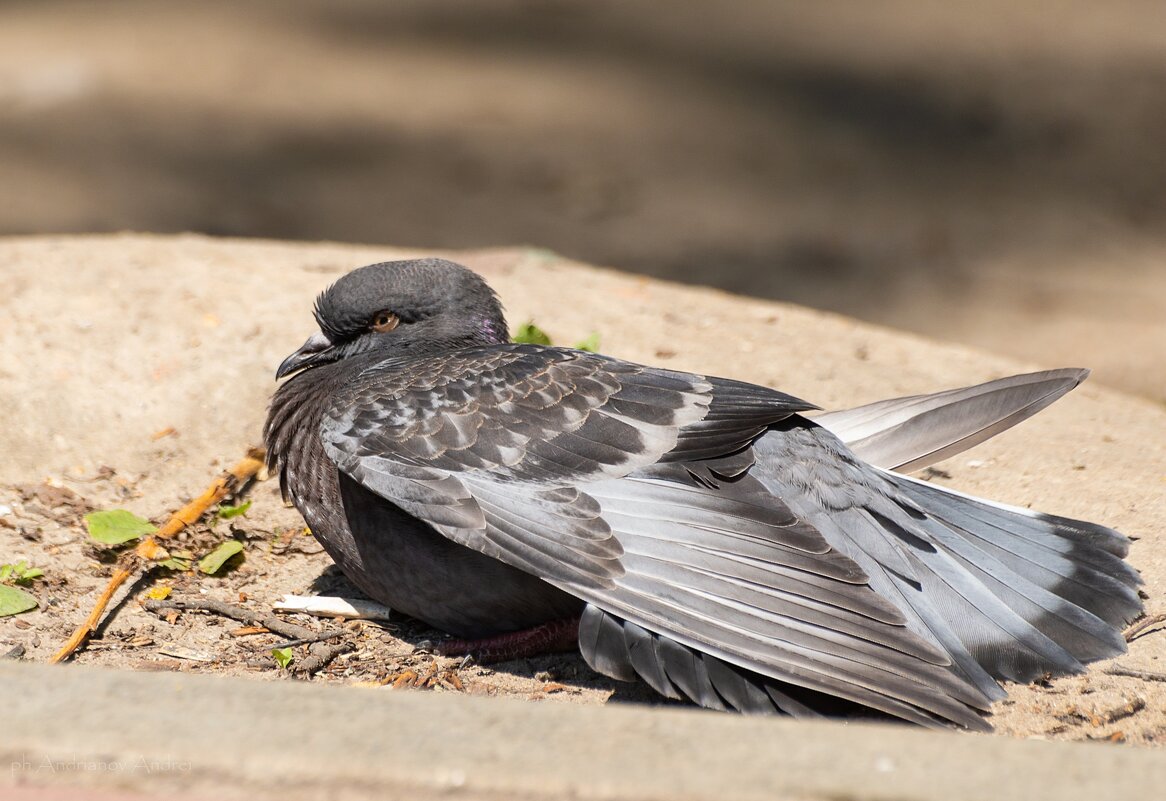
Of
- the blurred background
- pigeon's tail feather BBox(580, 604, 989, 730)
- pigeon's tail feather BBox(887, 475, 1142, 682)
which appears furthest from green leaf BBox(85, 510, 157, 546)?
the blurred background

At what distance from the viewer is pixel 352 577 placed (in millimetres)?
3588

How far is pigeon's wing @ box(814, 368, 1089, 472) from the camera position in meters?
3.71

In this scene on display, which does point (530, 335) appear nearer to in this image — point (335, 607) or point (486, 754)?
point (335, 607)

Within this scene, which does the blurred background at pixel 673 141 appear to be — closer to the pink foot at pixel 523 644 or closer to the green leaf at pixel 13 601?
the pink foot at pixel 523 644

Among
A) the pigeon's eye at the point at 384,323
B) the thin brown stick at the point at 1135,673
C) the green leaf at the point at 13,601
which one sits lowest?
the green leaf at the point at 13,601

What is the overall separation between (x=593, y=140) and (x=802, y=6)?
3608 millimetres

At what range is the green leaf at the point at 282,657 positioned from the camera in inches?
135

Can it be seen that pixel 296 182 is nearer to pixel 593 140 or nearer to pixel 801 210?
pixel 593 140

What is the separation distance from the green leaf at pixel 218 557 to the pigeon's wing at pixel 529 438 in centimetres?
75

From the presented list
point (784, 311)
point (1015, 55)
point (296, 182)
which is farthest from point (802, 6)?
point (784, 311)

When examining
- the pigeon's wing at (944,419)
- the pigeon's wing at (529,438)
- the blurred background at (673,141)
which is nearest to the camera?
the pigeon's wing at (529,438)

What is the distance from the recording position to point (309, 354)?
13.2ft

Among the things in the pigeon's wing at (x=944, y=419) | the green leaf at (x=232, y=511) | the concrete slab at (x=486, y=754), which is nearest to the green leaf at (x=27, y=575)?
the green leaf at (x=232, y=511)

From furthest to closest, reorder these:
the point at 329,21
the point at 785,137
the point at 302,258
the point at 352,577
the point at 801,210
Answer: the point at 329,21 < the point at 785,137 < the point at 801,210 < the point at 302,258 < the point at 352,577
